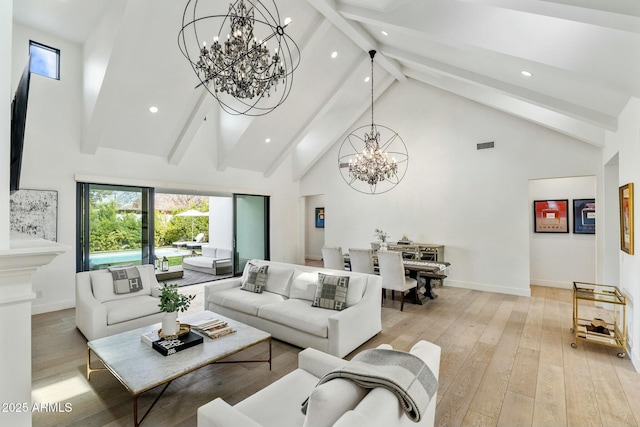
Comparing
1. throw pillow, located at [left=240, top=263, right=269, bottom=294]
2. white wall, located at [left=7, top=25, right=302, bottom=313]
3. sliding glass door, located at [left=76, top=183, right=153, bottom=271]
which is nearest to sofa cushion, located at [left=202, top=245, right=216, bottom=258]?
sliding glass door, located at [left=76, top=183, right=153, bottom=271]

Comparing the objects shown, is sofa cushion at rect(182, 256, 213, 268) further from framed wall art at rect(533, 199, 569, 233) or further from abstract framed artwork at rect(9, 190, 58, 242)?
framed wall art at rect(533, 199, 569, 233)

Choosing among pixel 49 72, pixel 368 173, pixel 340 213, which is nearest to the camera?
pixel 49 72

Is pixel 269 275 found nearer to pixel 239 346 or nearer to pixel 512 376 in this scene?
pixel 239 346

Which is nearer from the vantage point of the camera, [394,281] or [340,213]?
[394,281]

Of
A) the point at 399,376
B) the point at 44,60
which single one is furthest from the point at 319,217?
the point at 399,376

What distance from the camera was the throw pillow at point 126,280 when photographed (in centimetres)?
401

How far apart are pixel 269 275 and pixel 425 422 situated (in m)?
3.07

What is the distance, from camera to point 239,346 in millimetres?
2646

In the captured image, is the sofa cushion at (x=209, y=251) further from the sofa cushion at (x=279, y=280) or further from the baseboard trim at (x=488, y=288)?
the baseboard trim at (x=488, y=288)

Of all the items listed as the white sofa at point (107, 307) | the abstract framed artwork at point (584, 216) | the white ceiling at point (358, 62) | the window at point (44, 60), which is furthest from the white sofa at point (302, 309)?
the abstract framed artwork at point (584, 216)

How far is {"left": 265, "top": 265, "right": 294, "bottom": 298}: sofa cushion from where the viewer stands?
13.8 feet

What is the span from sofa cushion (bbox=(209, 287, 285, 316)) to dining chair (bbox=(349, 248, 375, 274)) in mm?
1729

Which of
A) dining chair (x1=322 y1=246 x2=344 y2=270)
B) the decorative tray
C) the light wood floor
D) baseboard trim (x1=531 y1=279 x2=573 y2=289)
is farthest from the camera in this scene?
baseboard trim (x1=531 y1=279 x2=573 y2=289)

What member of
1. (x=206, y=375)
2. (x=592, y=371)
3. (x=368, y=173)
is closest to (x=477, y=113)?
(x=368, y=173)
